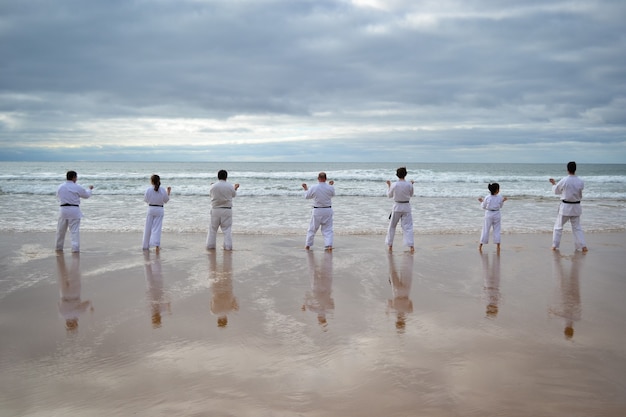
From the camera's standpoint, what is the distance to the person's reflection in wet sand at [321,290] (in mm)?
6277

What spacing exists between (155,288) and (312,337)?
3280 mm

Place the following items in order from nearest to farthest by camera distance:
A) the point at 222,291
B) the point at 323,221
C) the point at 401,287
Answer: the point at 222,291 → the point at 401,287 → the point at 323,221

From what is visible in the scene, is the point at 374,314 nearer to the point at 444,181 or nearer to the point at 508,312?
the point at 508,312

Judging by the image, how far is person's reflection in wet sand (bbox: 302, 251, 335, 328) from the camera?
20.6ft

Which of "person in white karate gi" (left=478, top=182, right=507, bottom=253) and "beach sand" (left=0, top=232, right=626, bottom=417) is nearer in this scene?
"beach sand" (left=0, top=232, right=626, bottom=417)

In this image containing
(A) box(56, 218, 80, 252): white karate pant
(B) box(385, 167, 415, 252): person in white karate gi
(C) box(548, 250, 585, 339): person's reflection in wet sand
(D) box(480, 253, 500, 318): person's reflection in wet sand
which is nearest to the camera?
(C) box(548, 250, 585, 339): person's reflection in wet sand

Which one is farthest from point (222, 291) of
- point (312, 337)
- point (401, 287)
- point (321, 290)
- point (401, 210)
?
point (401, 210)

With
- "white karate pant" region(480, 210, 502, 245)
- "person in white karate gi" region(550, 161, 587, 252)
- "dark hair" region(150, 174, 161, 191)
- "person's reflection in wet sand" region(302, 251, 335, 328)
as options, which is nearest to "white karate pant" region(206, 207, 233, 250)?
"dark hair" region(150, 174, 161, 191)

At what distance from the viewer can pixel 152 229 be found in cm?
1107

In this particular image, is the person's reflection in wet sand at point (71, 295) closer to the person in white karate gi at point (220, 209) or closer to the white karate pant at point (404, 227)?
the person in white karate gi at point (220, 209)

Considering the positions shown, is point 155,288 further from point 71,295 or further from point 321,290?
point 321,290

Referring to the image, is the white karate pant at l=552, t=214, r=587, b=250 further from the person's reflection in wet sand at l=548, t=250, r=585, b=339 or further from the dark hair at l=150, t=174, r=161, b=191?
the dark hair at l=150, t=174, r=161, b=191

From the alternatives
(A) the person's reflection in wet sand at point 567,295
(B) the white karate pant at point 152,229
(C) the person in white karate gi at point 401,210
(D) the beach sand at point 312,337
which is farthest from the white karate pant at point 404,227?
(B) the white karate pant at point 152,229

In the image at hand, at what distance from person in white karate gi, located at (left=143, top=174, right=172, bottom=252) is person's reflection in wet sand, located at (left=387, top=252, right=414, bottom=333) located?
5101 millimetres
